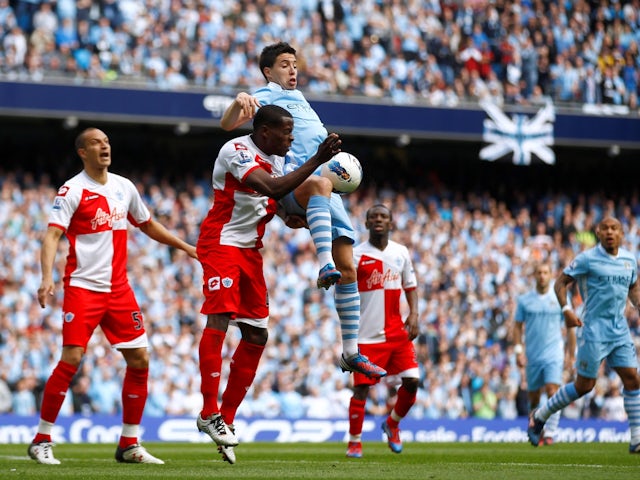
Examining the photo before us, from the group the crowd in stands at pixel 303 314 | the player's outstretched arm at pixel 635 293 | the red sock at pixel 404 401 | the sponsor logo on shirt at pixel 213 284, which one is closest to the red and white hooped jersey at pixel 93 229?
the sponsor logo on shirt at pixel 213 284

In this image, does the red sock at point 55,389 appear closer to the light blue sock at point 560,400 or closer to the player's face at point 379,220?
the player's face at point 379,220

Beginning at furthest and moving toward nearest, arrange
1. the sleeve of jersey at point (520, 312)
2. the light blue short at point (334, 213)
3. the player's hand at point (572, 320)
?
the sleeve of jersey at point (520, 312) → the player's hand at point (572, 320) → the light blue short at point (334, 213)

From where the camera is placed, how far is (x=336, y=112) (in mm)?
23141

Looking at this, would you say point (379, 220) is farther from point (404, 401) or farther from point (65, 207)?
point (65, 207)

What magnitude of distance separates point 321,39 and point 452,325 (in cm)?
687

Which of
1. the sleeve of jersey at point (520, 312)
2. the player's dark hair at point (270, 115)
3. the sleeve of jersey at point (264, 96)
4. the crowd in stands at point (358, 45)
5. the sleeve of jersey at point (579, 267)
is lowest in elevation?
the sleeve of jersey at point (520, 312)

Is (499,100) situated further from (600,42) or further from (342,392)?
(342,392)

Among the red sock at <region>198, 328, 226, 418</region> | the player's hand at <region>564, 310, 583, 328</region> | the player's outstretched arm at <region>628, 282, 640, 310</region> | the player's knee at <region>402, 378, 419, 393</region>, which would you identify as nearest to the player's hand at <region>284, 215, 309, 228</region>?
the red sock at <region>198, 328, 226, 418</region>

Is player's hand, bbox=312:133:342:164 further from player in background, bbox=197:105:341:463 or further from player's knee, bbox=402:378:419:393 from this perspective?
player's knee, bbox=402:378:419:393

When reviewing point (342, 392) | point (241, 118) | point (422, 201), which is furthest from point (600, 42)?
point (241, 118)

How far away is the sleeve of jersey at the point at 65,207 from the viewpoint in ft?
30.3

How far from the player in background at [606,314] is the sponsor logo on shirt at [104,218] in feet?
17.0

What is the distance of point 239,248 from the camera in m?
8.78

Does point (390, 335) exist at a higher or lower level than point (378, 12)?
lower
